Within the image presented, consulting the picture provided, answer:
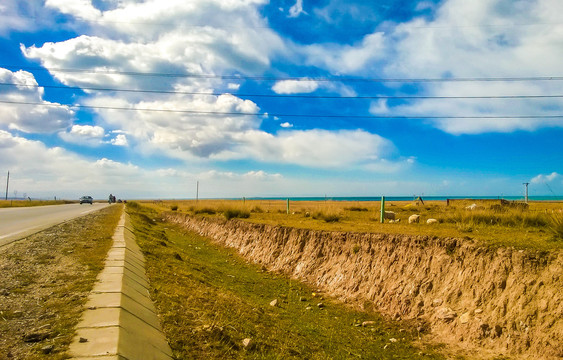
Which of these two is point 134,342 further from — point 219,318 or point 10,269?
point 10,269

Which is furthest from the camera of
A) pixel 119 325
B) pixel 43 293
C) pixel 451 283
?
pixel 451 283

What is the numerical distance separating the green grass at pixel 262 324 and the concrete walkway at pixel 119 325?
0.97ft

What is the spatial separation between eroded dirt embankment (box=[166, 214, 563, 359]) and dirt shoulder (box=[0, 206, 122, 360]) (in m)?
8.02

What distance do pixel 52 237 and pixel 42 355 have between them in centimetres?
977

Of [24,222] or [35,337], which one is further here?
[24,222]

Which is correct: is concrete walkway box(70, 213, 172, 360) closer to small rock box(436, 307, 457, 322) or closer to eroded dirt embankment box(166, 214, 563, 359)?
eroded dirt embankment box(166, 214, 563, 359)

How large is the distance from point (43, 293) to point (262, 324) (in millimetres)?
4021

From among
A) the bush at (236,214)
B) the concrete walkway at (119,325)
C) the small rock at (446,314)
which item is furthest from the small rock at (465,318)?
the bush at (236,214)

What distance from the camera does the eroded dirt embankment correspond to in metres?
7.31

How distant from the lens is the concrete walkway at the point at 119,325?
366cm

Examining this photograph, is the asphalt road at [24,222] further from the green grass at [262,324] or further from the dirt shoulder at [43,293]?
the green grass at [262,324]

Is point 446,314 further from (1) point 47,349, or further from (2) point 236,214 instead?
(2) point 236,214

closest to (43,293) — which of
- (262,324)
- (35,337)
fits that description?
(35,337)

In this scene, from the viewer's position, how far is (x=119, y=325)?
166 inches
